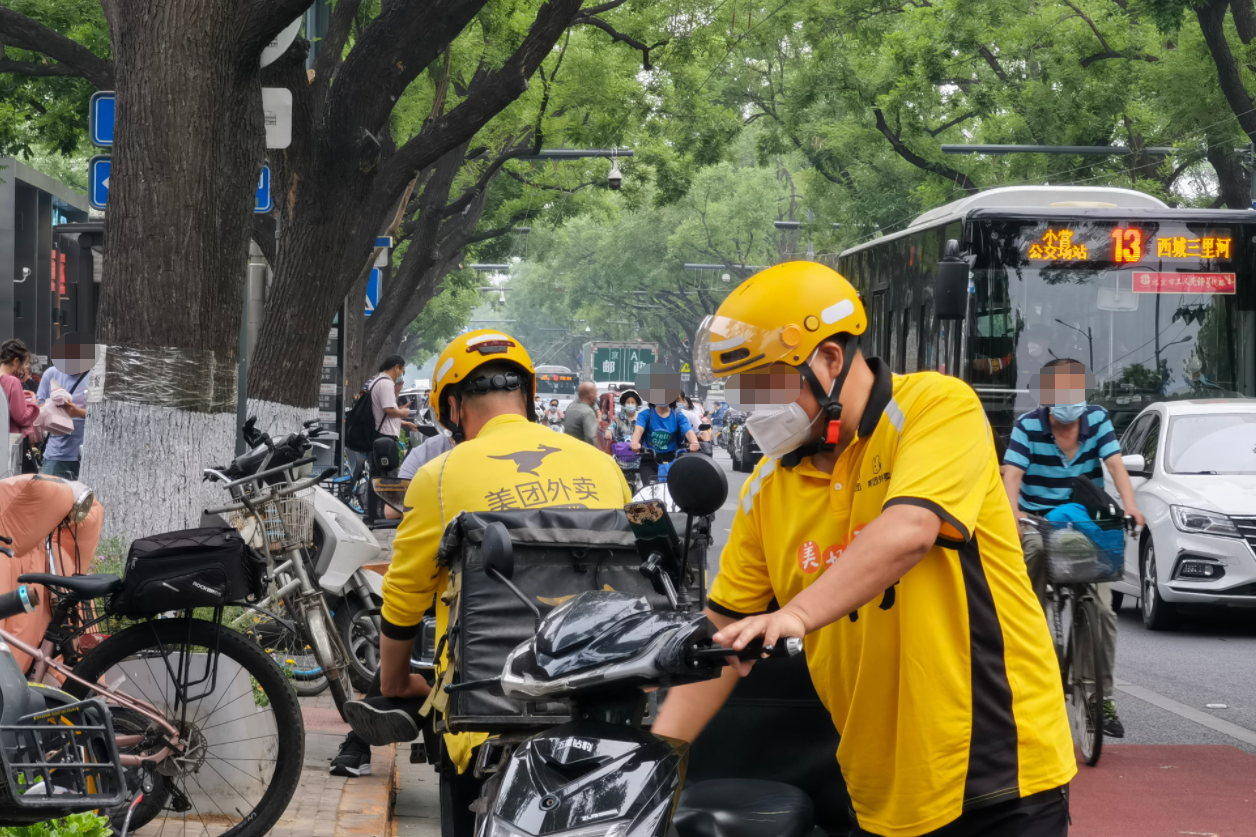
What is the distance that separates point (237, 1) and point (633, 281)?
64136 mm

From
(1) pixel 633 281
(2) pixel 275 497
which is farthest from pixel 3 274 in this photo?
(1) pixel 633 281

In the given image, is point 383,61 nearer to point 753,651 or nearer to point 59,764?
point 59,764

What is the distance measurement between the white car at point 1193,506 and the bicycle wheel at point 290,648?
562 centimetres

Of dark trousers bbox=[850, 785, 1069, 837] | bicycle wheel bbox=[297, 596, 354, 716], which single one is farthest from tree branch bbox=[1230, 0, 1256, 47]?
dark trousers bbox=[850, 785, 1069, 837]

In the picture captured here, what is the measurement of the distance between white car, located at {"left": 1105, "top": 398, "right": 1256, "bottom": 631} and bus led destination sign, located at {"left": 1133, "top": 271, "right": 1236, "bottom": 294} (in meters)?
1.45

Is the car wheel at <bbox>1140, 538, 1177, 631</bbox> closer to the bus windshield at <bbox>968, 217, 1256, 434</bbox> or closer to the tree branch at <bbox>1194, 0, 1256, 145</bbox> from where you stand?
the bus windshield at <bbox>968, 217, 1256, 434</bbox>

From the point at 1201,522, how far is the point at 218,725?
8.24 metres

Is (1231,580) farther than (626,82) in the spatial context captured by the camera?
No

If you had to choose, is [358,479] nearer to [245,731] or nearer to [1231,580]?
[1231,580]

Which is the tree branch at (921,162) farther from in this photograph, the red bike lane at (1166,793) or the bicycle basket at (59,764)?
the bicycle basket at (59,764)

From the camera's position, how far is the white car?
11.0 metres

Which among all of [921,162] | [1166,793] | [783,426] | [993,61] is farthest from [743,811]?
[921,162]

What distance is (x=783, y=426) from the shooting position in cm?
266

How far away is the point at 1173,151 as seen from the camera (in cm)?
2380
